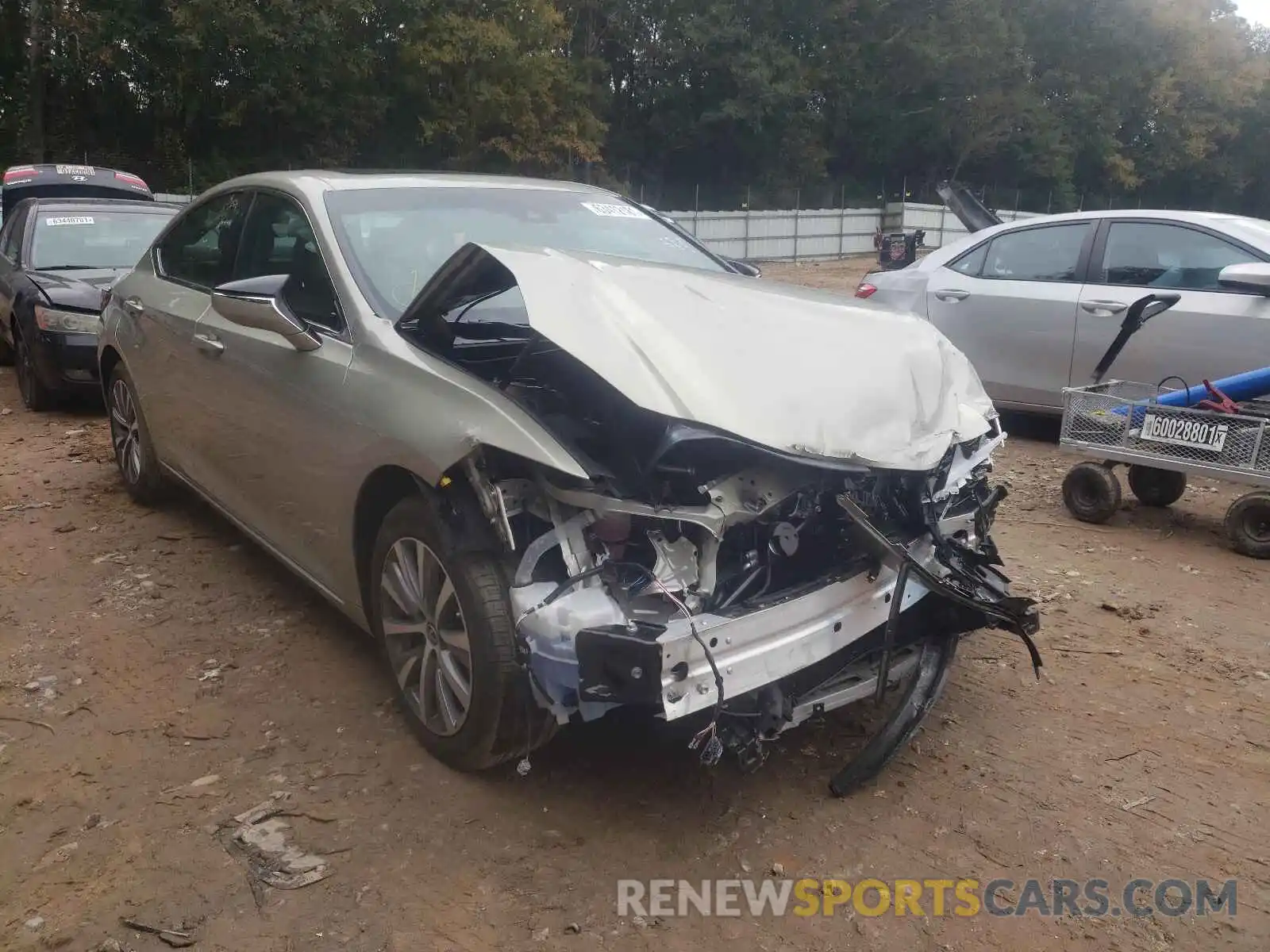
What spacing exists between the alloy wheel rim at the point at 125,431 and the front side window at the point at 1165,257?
589cm

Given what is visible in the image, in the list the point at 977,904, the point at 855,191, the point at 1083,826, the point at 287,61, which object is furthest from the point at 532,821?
the point at 855,191

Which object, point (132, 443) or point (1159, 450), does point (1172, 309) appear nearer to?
point (1159, 450)

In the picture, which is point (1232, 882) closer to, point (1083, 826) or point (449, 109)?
point (1083, 826)

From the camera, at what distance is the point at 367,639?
396 centimetres

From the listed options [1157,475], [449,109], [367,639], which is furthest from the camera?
[449,109]

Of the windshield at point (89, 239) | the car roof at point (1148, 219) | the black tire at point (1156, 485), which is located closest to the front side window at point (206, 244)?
the windshield at point (89, 239)

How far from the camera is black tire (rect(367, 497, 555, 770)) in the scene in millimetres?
2719

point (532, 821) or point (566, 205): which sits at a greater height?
point (566, 205)

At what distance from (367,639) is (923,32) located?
129 feet

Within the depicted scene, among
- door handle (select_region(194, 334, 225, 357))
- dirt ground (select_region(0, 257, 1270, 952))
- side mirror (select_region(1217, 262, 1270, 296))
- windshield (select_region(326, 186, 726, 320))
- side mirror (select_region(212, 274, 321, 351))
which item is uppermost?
windshield (select_region(326, 186, 726, 320))

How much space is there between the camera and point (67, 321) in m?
7.52

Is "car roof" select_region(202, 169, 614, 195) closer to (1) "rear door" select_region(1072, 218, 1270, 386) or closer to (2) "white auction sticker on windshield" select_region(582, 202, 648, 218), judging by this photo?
(2) "white auction sticker on windshield" select_region(582, 202, 648, 218)

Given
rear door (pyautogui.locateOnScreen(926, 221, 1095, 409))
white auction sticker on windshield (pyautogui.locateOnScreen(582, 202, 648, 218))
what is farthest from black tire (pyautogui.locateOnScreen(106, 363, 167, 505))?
rear door (pyautogui.locateOnScreen(926, 221, 1095, 409))

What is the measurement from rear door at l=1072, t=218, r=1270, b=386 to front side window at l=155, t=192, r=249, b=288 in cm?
509
